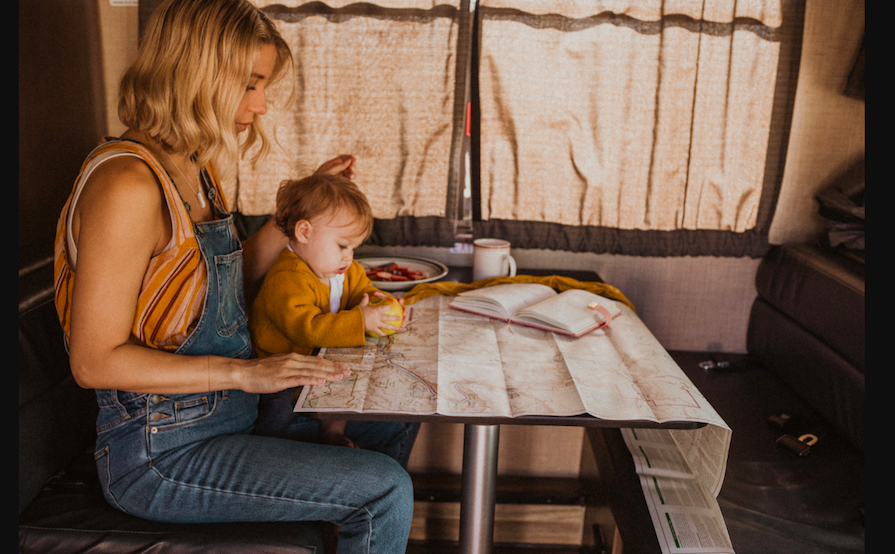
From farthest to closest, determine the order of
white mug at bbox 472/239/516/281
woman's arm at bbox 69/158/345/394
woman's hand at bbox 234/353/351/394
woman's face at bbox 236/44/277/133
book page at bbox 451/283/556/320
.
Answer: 1. white mug at bbox 472/239/516/281
2. book page at bbox 451/283/556/320
3. woman's face at bbox 236/44/277/133
4. woman's hand at bbox 234/353/351/394
5. woman's arm at bbox 69/158/345/394

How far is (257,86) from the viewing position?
50.0 inches

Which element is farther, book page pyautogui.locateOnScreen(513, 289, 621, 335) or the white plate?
the white plate

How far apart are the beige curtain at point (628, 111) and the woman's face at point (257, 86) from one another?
0.86 meters

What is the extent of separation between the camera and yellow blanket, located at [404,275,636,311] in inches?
64.5

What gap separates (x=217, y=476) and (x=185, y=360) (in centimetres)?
22

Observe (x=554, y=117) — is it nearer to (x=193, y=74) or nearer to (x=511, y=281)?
(x=511, y=281)

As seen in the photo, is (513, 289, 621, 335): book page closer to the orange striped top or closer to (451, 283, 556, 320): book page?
(451, 283, 556, 320): book page

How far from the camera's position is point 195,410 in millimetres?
1164

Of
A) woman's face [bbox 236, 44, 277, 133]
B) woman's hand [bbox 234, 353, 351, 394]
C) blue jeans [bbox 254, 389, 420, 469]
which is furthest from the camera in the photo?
blue jeans [bbox 254, 389, 420, 469]

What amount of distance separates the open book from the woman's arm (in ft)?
1.65

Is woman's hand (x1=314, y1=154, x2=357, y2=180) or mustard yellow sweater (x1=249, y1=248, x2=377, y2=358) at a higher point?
woman's hand (x1=314, y1=154, x2=357, y2=180)

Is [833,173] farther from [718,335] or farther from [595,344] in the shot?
[595,344]

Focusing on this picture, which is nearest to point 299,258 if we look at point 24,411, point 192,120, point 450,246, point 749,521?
point 192,120

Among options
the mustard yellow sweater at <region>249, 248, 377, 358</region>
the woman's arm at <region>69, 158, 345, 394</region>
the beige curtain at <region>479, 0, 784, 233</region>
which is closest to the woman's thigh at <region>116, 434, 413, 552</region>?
the woman's arm at <region>69, 158, 345, 394</region>
